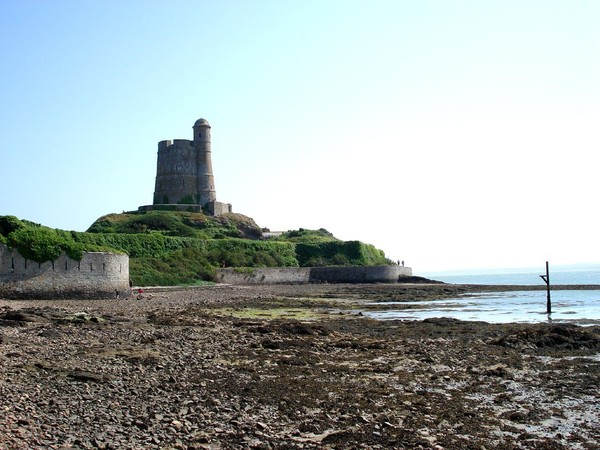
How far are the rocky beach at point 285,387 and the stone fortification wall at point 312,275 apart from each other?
105 feet

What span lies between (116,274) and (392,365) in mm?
19868

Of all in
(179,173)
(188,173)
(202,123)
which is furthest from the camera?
(202,123)

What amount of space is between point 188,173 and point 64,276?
4576cm

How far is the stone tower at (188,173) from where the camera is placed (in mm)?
72312

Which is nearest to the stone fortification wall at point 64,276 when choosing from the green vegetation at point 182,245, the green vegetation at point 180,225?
the green vegetation at point 182,245

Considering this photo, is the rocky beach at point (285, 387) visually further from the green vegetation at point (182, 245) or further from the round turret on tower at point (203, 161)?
the round turret on tower at point (203, 161)

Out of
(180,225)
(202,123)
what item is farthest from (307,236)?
(180,225)

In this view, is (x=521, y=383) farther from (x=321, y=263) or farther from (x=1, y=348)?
(x=321, y=263)

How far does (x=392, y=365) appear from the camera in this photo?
1295cm

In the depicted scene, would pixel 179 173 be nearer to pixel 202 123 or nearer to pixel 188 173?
pixel 188 173

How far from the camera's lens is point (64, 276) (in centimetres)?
2744

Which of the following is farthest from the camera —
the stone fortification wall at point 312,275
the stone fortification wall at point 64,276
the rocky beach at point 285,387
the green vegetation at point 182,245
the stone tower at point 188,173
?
the stone tower at point 188,173

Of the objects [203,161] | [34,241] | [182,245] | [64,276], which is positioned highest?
[203,161]

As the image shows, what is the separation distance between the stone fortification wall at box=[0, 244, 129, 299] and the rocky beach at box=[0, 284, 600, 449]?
28.6 feet
